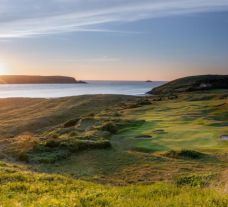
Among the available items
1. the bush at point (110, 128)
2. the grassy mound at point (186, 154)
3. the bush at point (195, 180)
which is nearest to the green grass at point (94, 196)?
the bush at point (195, 180)

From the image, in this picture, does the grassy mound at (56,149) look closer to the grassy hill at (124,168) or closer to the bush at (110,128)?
the grassy hill at (124,168)

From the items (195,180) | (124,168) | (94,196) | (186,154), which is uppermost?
(94,196)

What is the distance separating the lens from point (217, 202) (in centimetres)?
1103

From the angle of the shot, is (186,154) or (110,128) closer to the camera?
(186,154)

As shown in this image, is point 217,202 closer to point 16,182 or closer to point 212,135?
point 16,182

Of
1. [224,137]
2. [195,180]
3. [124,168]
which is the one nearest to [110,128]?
[224,137]

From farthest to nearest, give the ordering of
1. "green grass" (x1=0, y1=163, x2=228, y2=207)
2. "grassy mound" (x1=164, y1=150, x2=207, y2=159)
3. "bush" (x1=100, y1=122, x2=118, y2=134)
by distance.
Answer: "bush" (x1=100, y1=122, x2=118, y2=134) < "grassy mound" (x1=164, y1=150, x2=207, y2=159) < "green grass" (x1=0, y1=163, x2=228, y2=207)

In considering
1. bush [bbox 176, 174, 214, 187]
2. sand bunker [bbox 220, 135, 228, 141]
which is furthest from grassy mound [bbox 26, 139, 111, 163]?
bush [bbox 176, 174, 214, 187]

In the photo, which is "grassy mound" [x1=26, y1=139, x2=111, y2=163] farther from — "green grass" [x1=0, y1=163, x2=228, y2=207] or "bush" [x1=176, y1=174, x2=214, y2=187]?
"green grass" [x1=0, y1=163, x2=228, y2=207]

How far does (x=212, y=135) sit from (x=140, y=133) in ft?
23.7

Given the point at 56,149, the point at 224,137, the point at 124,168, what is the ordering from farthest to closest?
the point at 224,137, the point at 56,149, the point at 124,168

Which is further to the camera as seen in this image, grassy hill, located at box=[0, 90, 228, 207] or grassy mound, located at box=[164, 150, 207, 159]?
grassy mound, located at box=[164, 150, 207, 159]

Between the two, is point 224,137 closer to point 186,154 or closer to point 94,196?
point 186,154

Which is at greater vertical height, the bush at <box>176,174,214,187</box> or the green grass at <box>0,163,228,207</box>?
the green grass at <box>0,163,228,207</box>
